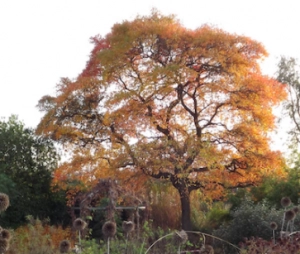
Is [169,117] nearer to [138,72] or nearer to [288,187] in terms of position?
[138,72]

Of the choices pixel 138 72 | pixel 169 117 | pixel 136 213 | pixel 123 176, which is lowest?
pixel 136 213

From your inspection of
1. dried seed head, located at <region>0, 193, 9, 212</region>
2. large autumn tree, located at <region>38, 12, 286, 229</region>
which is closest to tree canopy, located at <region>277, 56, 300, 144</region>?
large autumn tree, located at <region>38, 12, 286, 229</region>

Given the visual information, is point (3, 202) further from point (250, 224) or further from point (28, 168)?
point (28, 168)

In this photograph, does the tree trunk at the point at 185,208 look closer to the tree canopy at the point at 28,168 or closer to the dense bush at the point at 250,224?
the dense bush at the point at 250,224

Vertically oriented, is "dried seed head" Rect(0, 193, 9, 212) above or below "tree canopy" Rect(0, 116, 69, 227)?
below

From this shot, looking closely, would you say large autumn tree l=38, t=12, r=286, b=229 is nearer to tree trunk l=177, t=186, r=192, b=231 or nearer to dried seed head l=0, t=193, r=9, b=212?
tree trunk l=177, t=186, r=192, b=231

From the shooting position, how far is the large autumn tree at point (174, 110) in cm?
1462

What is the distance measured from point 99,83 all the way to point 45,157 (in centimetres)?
291

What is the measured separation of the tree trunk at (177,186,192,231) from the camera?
48.9 ft

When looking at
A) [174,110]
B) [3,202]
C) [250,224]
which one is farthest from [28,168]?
[3,202]

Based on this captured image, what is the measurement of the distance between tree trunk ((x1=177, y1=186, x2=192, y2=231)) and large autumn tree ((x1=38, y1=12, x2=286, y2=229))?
25 millimetres

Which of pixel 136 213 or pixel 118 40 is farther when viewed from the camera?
pixel 118 40

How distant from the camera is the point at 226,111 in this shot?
15430 millimetres

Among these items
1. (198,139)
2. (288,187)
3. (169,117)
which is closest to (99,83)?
(169,117)
